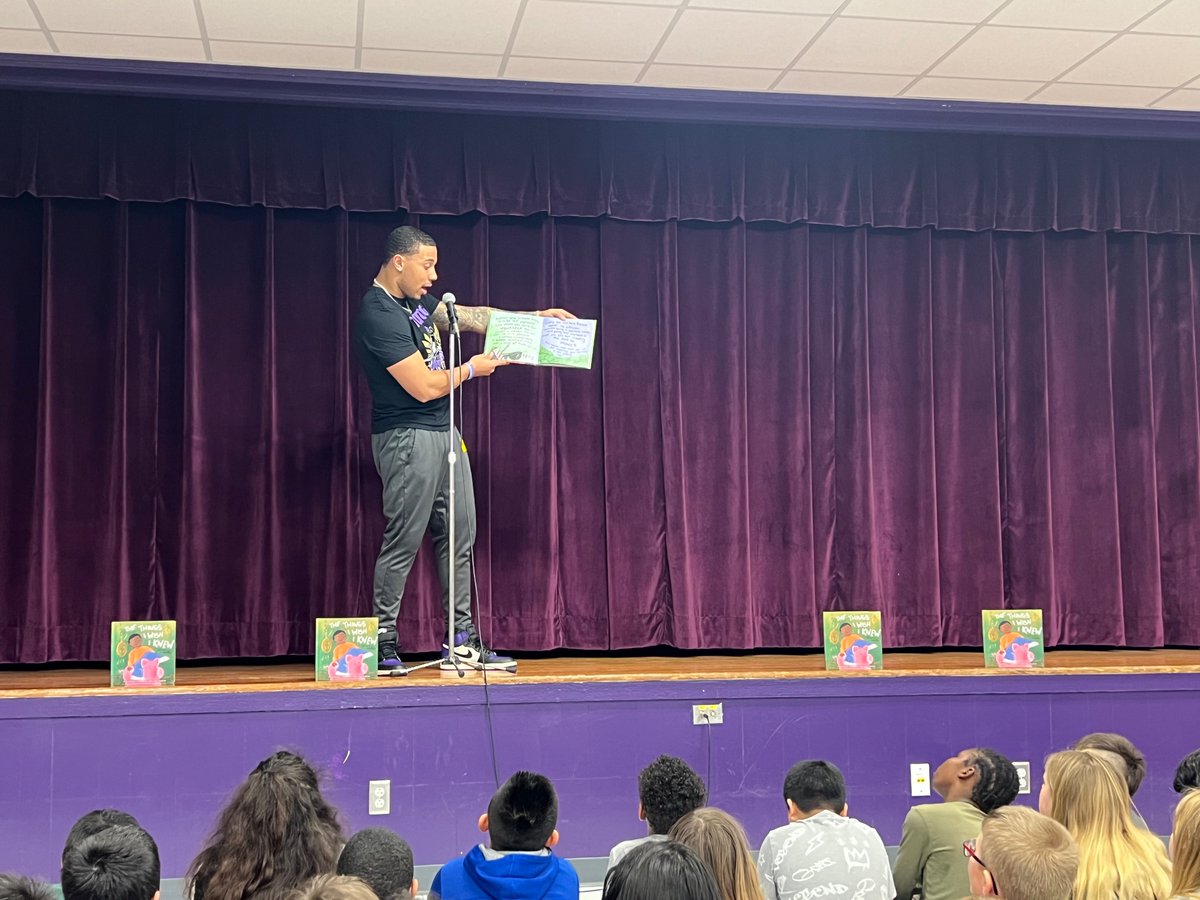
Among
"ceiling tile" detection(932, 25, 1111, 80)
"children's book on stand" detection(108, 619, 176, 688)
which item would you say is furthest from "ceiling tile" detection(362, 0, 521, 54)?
"children's book on stand" detection(108, 619, 176, 688)

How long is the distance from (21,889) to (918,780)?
10.6ft

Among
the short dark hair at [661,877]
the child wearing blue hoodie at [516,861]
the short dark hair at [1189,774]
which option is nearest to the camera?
the short dark hair at [661,877]

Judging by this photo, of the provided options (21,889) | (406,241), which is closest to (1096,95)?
(406,241)

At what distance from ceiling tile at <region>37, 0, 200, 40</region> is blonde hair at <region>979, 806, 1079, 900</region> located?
12.4 ft

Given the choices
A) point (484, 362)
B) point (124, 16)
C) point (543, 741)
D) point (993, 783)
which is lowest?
point (543, 741)

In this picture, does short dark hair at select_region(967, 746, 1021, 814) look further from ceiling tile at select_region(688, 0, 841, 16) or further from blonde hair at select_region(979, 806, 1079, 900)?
ceiling tile at select_region(688, 0, 841, 16)

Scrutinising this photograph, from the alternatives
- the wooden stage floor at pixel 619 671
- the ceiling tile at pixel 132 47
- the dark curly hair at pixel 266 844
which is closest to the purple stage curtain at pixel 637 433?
the wooden stage floor at pixel 619 671

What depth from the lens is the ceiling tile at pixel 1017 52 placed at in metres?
4.54

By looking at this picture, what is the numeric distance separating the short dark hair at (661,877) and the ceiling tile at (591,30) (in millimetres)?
3303

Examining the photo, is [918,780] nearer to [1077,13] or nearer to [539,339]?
[539,339]

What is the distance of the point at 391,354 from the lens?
4.19 meters

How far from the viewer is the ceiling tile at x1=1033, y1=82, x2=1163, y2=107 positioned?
5094 mm

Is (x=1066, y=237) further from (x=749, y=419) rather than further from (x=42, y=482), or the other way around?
(x=42, y=482)

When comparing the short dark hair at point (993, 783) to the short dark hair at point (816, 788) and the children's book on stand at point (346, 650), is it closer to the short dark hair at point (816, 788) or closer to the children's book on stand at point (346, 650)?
the short dark hair at point (816, 788)
